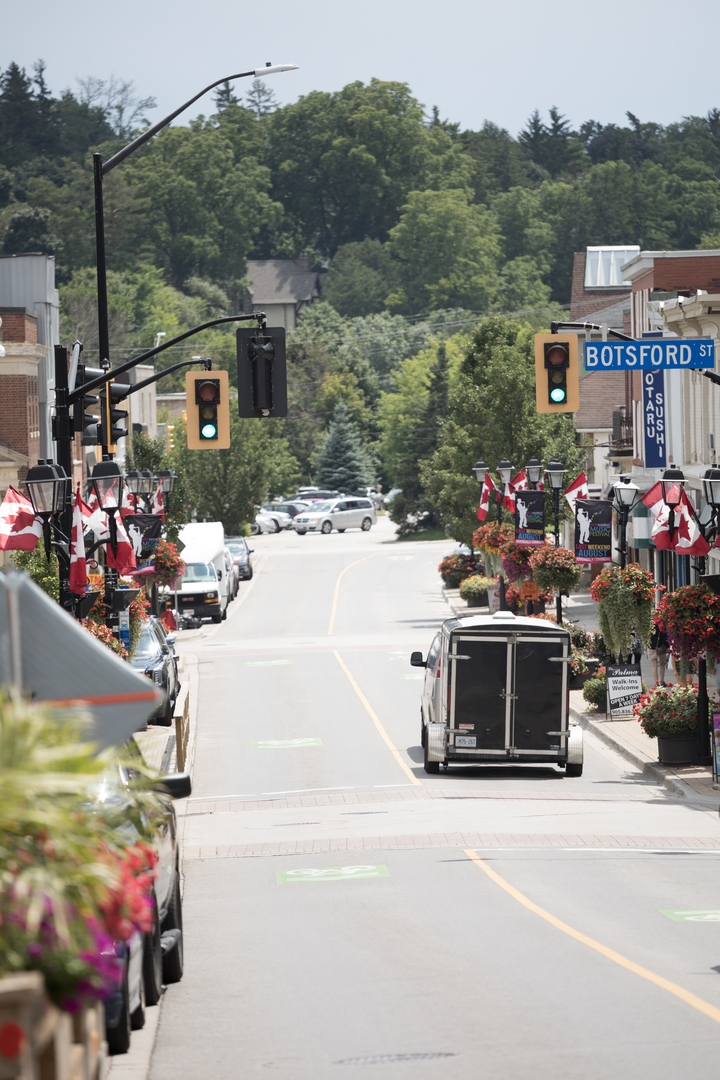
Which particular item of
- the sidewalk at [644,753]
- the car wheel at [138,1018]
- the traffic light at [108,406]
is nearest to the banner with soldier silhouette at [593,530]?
the sidewalk at [644,753]

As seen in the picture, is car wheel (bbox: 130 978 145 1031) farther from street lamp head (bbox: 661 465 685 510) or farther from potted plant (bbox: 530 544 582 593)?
potted plant (bbox: 530 544 582 593)

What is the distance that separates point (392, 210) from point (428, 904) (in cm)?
17050

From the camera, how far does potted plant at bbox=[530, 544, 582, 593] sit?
35.4 m

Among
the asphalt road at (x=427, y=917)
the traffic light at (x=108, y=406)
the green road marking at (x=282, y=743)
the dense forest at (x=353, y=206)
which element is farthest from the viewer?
the dense forest at (x=353, y=206)

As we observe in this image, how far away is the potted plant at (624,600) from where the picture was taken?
2850 cm

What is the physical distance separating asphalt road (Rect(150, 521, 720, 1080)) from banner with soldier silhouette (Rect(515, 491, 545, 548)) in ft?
36.8

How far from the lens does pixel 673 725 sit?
23.0 m

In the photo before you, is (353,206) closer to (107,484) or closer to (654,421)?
(654,421)

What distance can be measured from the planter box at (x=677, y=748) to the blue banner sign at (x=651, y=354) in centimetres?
560

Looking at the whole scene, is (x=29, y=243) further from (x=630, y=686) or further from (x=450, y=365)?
(x=630, y=686)

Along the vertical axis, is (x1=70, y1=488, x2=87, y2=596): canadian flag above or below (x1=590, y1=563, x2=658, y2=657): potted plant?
above

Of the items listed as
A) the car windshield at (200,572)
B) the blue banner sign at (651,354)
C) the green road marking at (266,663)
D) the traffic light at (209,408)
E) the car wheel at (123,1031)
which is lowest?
the green road marking at (266,663)

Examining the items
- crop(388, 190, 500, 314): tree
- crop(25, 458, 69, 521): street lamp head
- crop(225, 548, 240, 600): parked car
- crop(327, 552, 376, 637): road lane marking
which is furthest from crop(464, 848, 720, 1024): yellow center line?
crop(388, 190, 500, 314): tree

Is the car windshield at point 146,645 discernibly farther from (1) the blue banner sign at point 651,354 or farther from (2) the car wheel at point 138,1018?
(2) the car wheel at point 138,1018
